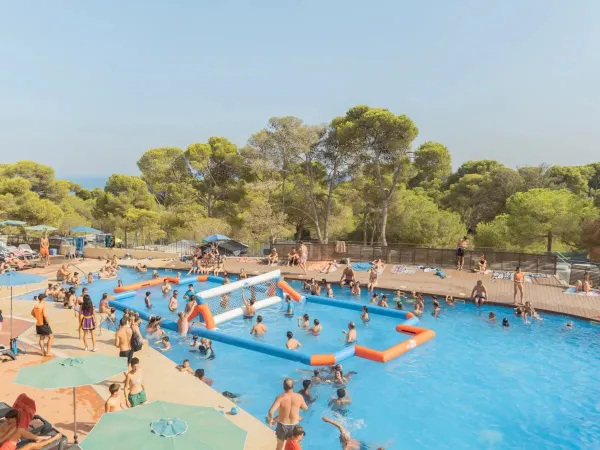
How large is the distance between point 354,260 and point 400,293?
21.4ft

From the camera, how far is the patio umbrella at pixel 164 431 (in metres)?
4.18

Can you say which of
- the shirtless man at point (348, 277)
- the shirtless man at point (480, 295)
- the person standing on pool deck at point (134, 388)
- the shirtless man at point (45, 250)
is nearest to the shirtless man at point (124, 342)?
the person standing on pool deck at point (134, 388)

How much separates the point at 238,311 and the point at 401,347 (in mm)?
6438

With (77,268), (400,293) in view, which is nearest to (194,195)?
(77,268)

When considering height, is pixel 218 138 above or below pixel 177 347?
above

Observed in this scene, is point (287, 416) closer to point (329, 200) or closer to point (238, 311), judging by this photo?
point (238, 311)

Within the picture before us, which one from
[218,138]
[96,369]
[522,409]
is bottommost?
[522,409]

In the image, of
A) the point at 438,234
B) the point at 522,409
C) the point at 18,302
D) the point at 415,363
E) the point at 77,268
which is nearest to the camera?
the point at 522,409

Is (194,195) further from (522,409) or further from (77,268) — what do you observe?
(522,409)

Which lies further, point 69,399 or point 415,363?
point 415,363

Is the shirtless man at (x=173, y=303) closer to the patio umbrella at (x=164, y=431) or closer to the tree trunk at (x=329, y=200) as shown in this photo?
the patio umbrella at (x=164, y=431)

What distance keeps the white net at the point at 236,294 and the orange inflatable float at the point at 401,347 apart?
5736 mm

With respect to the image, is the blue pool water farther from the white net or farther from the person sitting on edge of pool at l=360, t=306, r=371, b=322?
the white net

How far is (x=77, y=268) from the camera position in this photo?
24.3 meters
